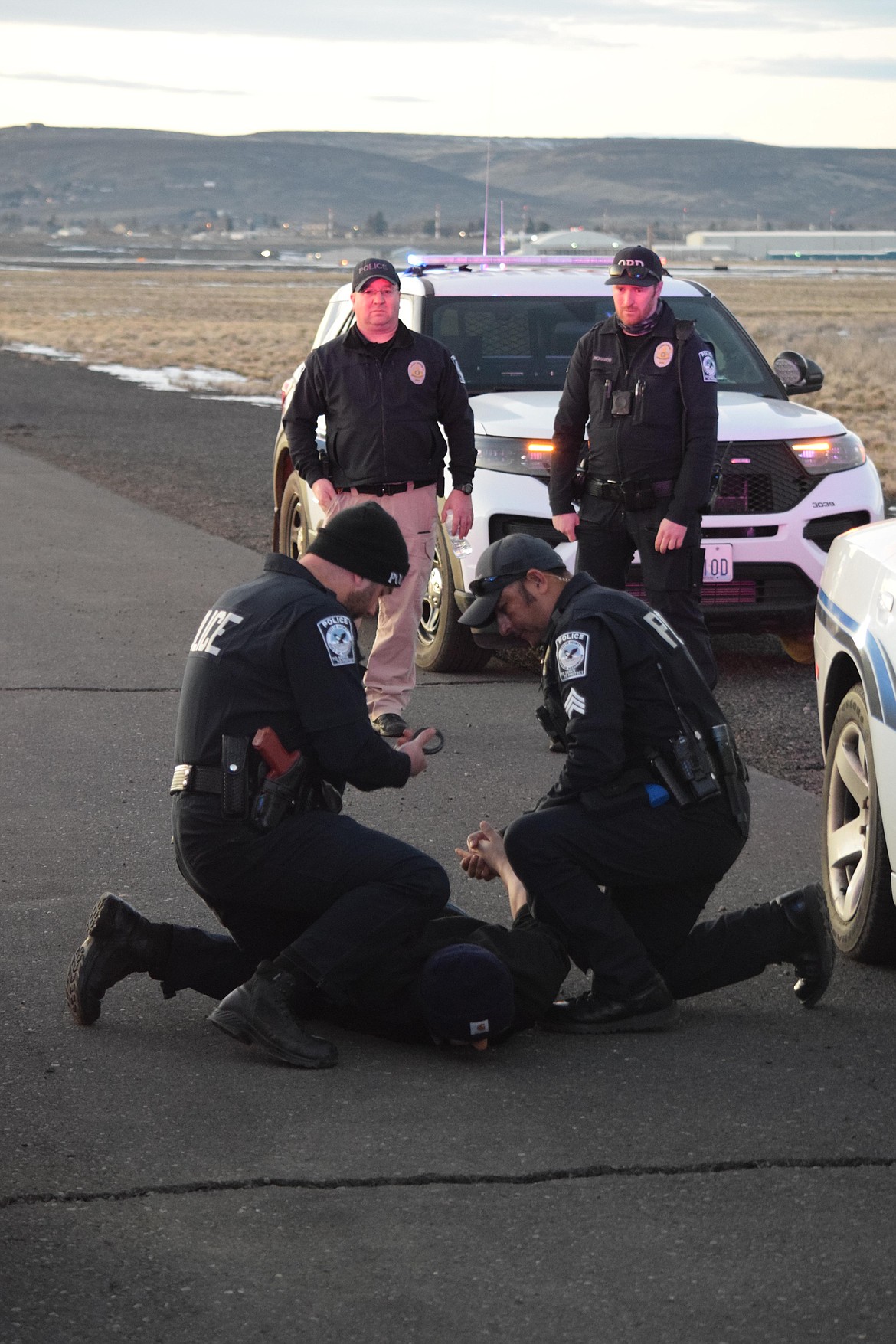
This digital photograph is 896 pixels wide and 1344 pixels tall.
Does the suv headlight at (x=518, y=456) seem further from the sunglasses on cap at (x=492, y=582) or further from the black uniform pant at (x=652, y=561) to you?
the sunglasses on cap at (x=492, y=582)

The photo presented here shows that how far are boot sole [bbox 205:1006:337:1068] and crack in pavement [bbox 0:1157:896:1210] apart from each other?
65 cm

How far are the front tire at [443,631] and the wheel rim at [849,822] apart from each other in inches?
146

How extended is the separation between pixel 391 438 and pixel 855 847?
3.58m

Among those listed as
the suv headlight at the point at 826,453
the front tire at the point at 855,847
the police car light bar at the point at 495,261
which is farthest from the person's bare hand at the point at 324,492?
the front tire at the point at 855,847

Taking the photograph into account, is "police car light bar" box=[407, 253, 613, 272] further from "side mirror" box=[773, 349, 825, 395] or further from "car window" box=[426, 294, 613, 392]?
"side mirror" box=[773, 349, 825, 395]

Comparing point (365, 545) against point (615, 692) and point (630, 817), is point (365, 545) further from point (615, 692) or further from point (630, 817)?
point (630, 817)

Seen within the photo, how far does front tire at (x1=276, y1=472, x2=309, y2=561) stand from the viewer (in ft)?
34.7

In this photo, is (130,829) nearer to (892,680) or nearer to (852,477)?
(892,680)

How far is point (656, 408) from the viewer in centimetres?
780

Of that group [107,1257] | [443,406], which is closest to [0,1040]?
[107,1257]

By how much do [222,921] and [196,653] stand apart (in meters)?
0.75

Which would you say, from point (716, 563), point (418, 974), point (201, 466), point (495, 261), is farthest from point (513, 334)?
point (201, 466)

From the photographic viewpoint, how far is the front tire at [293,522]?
1057cm

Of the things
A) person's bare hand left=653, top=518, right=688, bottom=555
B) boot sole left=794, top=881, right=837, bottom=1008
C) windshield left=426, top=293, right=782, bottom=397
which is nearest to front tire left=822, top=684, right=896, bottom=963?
boot sole left=794, top=881, right=837, bottom=1008
